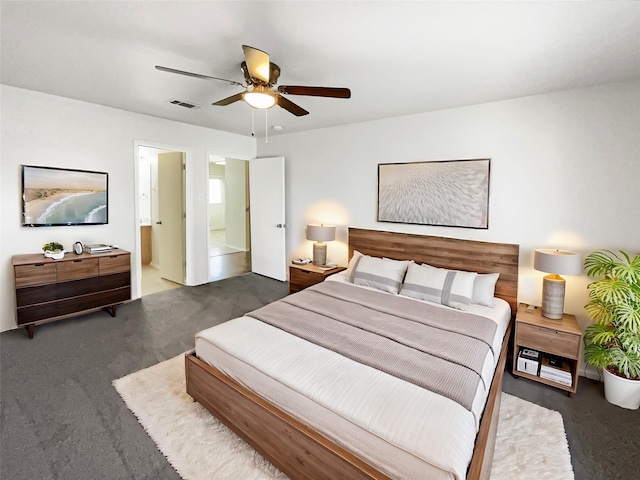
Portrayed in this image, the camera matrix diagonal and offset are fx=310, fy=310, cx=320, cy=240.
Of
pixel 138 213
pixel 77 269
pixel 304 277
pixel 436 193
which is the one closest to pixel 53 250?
pixel 77 269

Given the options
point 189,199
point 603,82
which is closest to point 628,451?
point 603,82

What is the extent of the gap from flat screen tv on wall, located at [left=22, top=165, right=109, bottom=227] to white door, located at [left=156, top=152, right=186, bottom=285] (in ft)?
3.72

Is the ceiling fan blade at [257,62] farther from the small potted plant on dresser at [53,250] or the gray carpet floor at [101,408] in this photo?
the small potted plant on dresser at [53,250]

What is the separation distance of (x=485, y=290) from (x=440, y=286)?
414 mm

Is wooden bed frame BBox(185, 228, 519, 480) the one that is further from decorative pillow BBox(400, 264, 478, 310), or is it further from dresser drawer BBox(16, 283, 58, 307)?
dresser drawer BBox(16, 283, 58, 307)

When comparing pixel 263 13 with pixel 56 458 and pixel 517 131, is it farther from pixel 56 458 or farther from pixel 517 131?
pixel 56 458

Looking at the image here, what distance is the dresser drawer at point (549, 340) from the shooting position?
2.42 m

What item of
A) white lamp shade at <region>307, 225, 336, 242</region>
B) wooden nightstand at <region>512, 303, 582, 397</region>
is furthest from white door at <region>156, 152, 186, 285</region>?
wooden nightstand at <region>512, 303, 582, 397</region>

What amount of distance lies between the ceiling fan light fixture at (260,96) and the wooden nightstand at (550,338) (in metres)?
2.71

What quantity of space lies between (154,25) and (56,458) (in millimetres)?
2618

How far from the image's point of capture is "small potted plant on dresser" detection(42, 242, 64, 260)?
10.8ft

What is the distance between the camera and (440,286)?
9.70 ft

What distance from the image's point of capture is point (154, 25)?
76.3 inches

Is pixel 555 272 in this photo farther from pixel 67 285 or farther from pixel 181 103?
pixel 67 285
